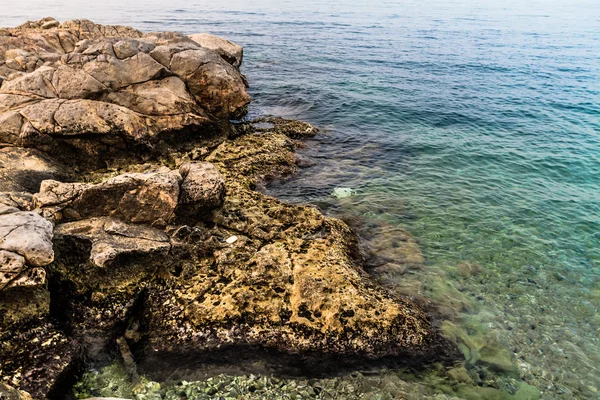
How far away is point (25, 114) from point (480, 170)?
22.1 meters

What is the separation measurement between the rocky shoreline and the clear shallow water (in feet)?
9.26

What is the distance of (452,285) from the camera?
496 inches

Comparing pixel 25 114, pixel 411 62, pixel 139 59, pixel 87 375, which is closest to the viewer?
pixel 87 375

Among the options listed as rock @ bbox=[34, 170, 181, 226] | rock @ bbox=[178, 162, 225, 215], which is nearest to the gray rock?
rock @ bbox=[178, 162, 225, 215]

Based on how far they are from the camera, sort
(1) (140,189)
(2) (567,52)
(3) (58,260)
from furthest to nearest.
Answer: (2) (567,52)
(1) (140,189)
(3) (58,260)

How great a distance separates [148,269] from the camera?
10680 mm

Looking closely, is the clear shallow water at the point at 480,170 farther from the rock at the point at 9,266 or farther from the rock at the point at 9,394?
the rock at the point at 9,266

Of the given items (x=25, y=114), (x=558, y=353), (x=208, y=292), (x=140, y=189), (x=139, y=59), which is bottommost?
(x=558, y=353)

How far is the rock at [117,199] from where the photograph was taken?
1071 centimetres

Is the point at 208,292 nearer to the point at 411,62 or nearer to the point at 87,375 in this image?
the point at 87,375

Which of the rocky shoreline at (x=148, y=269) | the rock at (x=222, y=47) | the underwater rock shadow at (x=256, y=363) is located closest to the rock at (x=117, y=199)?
the rocky shoreline at (x=148, y=269)

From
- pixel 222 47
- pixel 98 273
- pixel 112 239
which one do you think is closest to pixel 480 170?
pixel 112 239

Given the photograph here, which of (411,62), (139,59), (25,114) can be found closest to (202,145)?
(139,59)

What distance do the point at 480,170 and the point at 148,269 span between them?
1830cm
